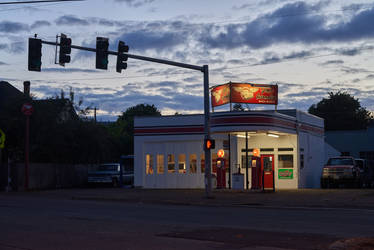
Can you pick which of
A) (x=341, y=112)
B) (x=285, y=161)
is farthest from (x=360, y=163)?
(x=341, y=112)

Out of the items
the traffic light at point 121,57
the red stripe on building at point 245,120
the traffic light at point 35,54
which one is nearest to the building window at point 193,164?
the red stripe on building at point 245,120

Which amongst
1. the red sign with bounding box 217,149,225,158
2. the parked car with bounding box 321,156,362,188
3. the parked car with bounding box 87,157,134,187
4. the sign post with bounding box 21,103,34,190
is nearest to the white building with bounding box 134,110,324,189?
the red sign with bounding box 217,149,225,158

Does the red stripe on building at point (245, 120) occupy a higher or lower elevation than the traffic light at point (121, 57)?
lower

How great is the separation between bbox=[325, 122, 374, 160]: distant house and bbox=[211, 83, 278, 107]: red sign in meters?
30.7

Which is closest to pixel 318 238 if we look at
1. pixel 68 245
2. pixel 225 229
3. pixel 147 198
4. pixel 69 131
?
pixel 225 229

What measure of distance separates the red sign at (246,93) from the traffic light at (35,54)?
1399 centimetres

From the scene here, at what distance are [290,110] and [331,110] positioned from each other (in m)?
51.3

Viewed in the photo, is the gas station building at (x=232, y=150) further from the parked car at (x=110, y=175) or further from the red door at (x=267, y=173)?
the parked car at (x=110, y=175)

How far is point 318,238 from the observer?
38.6 feet

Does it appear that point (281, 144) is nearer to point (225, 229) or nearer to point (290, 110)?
point (290, 110)

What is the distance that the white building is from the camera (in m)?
34.4

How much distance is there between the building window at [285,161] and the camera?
34406 millimetres

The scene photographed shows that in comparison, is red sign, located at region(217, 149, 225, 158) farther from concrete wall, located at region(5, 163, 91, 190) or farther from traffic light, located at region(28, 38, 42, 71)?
traffic light, located at region(28, 38, 42, 71)

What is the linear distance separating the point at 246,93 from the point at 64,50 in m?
14.4
